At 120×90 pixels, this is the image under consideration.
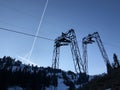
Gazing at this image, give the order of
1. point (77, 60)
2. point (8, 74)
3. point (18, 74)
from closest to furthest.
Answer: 1. point (77, 60)
2. point (8, 74)
3. point (18, 74)

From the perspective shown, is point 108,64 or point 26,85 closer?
point 108,64

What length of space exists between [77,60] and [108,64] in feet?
37.7

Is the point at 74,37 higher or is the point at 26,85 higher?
the point at 74,37

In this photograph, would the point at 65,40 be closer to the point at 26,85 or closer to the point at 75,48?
the point at 75,48

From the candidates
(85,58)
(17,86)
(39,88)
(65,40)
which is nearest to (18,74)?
(17,86)

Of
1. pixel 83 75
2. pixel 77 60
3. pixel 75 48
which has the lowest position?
pixel 83 75

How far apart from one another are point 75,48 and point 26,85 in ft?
206

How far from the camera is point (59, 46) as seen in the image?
3441cm

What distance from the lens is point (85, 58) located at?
41.5 metres

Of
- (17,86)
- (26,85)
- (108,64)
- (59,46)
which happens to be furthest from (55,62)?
(17,86)

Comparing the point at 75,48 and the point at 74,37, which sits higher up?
the point at 74,37

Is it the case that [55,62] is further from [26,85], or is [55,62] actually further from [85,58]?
[26,85]

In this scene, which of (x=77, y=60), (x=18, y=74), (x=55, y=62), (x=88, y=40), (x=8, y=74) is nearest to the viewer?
(x=77, y=60)

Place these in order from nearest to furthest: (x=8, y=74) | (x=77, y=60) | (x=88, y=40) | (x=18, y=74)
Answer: (x=77, y=60) < (x=88, y=40) < (x=8, y=74) < (x=18, y=74)
